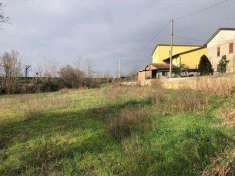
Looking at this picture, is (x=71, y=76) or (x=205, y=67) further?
(x=71, y=76)

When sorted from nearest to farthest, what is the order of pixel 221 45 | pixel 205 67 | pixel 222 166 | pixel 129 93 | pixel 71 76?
pixel 222 166 → pixel 129 93 → pixel 205 67 → pixel 221 45 → pixel 71 76

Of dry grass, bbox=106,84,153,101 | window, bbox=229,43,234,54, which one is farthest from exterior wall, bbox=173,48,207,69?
dry grass, bbox=106,84,153,101

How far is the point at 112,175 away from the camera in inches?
200

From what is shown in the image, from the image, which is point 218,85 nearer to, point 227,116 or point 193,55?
point 227,116

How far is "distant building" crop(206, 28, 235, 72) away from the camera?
3569cm

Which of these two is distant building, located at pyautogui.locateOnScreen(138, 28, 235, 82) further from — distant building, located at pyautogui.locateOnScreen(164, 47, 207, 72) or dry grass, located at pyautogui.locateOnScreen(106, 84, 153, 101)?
dry grass, located at pyautogui.locateOnScreen(106, 84, 153, 101)

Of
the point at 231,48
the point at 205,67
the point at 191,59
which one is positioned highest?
the point at 231,48

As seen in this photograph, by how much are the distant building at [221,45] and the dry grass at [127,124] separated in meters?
28.5

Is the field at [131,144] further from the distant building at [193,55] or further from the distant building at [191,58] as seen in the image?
the distant building at [191,58]

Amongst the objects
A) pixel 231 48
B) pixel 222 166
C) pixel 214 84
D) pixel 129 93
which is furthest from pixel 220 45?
pixel 222 166

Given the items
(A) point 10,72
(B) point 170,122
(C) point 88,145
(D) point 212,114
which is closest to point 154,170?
(C) point 88,145

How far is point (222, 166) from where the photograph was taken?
4629mm

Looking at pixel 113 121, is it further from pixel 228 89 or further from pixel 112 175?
pixel 228 89

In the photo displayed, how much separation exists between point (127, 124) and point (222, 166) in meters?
3.86
